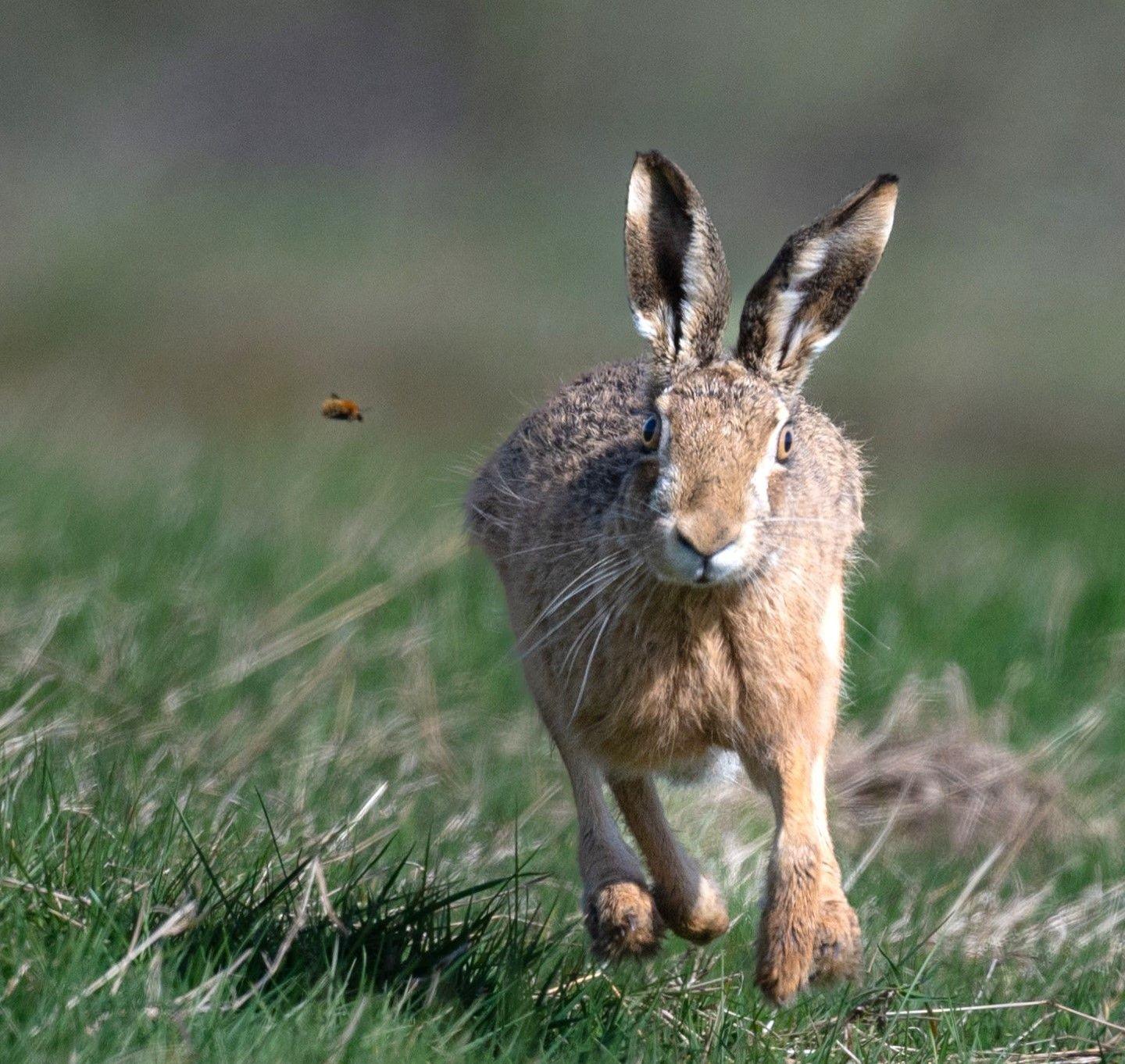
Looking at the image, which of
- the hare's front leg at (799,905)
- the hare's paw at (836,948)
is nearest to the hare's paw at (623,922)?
the hare's front leg at (799,905)

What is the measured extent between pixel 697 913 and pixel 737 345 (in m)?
1.50

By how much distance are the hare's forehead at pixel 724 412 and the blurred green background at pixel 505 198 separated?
24.0ft

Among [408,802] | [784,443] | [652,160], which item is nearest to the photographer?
[784,443]

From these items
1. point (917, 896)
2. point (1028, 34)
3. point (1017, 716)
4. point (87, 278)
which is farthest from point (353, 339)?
Result: point (1028, 34)

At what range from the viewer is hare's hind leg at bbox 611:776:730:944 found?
16.4ft

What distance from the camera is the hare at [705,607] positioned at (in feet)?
15.0

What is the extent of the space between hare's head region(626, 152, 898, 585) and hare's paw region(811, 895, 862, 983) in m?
0.85

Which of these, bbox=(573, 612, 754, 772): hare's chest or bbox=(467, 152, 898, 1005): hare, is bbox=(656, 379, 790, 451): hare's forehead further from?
bbox=(573, 612, 754, 772): hare's chest

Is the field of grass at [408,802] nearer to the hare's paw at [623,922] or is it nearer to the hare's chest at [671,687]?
the hare's paw at [623,922]

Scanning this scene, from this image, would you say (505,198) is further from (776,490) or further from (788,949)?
(788,949)

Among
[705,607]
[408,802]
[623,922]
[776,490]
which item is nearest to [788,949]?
[623,922]

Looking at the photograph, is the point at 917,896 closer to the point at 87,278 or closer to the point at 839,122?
the point at 87,278

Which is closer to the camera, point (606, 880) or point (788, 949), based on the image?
point (788, 949)

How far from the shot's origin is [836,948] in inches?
177
